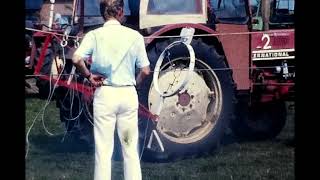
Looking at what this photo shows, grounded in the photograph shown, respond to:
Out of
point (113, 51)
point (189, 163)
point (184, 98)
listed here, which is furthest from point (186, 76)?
point (113, 51)

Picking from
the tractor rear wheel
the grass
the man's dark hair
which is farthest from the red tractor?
the man's dark hair

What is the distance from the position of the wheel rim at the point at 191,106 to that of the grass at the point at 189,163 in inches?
11.1

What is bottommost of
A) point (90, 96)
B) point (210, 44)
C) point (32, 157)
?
point (32, 157)

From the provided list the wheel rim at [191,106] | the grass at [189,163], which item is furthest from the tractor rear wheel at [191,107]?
the grass at [189,163]

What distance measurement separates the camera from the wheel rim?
720 cm

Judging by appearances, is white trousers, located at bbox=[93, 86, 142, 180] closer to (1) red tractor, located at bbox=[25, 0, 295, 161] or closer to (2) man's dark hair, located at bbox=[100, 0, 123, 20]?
(2) man's dark hair, located at bbox=[100, 0, 123, 20]

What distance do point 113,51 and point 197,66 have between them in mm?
2435

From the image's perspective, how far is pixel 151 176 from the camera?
251 inches

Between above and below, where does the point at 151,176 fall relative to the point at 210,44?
below

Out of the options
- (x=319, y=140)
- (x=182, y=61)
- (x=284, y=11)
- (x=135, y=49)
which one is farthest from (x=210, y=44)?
(x=319, y=140)

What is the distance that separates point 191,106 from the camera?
7.25 m

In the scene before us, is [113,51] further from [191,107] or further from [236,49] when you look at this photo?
[236,49]

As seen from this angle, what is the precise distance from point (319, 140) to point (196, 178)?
4448 mm
